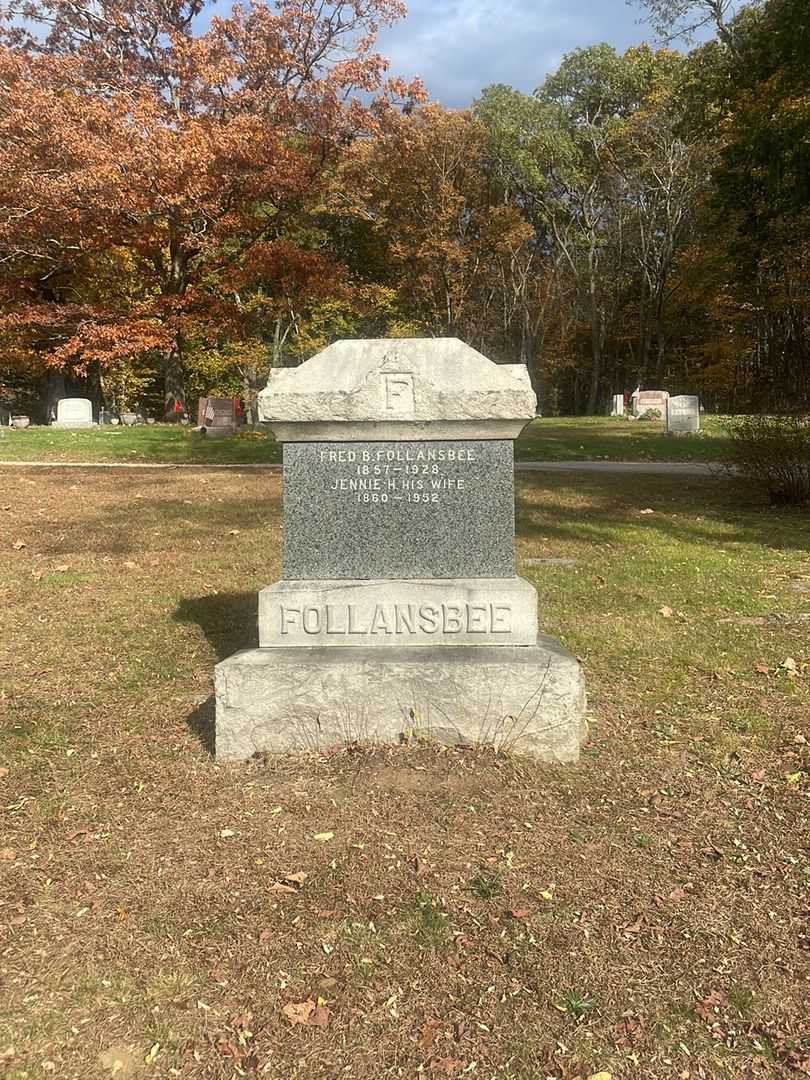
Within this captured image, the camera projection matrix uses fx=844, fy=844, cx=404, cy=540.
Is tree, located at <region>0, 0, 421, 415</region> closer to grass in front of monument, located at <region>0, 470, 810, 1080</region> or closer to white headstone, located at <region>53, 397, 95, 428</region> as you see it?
white headstone, located at <region>53, 397, 95, 428</region>

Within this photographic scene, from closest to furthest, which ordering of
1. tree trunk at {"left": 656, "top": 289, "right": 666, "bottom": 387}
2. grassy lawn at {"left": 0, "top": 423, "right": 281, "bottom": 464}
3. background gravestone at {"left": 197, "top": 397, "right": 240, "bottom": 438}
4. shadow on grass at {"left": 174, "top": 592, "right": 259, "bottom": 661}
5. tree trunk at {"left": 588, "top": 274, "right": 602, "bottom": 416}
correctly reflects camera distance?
shadow on grass at {"left": 174, "top": 592, "right": 259, "bottom": 661}
grassy lawn at {"left": 0, "top": 423, "right": 281, "bottom": 464}
background gravestone at {"left": 197, "top": 397, "right": 240, "bottom": 438}
tree trunk at {"left": 656, "top": 289, "right": 666, "bottom": 387}
tree trunk at {"left": 588, "top": 274, "right": 602, "bottom": 416}

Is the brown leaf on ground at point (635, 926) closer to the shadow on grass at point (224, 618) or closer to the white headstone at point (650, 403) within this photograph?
the shadow on grass at point (224, 618)

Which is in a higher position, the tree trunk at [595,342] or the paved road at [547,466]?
the tree trunk at [595,342]

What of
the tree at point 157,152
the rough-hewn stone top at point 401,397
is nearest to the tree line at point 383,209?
the tree at point 157,152

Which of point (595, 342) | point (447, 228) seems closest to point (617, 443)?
point (447, 228)

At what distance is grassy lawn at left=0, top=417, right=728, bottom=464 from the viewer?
58.3 ft

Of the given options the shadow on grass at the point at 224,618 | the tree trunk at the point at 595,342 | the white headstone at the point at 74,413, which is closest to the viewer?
the shadow on grass at the point at 224,618

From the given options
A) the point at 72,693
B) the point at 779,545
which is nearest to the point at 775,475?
the point at 779,545

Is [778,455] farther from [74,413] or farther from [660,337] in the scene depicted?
[660,337]

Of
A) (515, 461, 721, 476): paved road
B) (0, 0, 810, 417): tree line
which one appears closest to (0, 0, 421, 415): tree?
(0, 0, 810, 417): tree line

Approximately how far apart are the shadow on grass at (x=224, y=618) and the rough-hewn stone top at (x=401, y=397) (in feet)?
6.15

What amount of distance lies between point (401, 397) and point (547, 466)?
42.8 feet

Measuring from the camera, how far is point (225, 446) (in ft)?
63.7

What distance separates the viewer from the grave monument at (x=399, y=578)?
3805 mm
